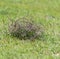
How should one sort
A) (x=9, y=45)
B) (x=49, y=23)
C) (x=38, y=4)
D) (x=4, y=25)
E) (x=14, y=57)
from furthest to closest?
(x=38, y=4) < (x=49, y=23) < (x=4, y=25) < (x=9, y=45) < (x=14, y=57)

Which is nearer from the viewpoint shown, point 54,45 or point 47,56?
point 47,56

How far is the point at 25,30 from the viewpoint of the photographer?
636 inches

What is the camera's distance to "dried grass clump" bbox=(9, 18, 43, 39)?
16.1 m

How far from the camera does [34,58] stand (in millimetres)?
13922

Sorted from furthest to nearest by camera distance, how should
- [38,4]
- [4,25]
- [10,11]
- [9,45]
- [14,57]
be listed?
[38,4]
[10,11]
[4,25]
[9,45]
[14,57]

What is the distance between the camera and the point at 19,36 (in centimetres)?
1622

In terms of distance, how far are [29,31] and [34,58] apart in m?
2.60

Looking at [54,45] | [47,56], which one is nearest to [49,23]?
[54,45]

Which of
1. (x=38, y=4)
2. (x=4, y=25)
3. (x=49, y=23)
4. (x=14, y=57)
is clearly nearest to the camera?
(x=14, y=57)

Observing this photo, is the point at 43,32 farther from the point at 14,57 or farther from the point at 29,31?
the point at 14,57

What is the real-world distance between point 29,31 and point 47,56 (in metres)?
2.33

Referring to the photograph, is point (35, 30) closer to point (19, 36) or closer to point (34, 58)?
point (19, 36)

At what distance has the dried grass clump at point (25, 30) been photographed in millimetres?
16141

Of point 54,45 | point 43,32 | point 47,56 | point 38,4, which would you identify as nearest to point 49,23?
point 43,32
